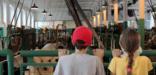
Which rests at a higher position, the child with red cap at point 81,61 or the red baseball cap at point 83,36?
the red baseball cap at point 83,36

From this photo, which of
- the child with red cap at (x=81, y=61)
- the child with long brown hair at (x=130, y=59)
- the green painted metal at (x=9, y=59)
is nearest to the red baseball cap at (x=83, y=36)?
the child with red cap at (x=81, y=61)

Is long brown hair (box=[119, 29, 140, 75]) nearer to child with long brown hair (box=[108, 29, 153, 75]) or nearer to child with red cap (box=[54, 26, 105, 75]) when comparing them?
child with long brown hair (box=[108, 29, 153, 75])

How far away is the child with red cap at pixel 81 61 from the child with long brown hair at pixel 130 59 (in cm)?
19

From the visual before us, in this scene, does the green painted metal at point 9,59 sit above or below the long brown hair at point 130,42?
below

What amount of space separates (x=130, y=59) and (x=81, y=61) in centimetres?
37

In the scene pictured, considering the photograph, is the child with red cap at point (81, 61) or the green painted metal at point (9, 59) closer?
the child with red cap at point (81, 61)

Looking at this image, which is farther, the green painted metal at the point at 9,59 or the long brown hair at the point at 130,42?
the green painted metal at the point at 9,59

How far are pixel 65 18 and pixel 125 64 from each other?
1484 inches

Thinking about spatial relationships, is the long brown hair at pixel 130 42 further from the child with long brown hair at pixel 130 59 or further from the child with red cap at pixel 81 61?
the child with red cap at pixel 81 61

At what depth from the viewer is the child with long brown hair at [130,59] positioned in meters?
2.23

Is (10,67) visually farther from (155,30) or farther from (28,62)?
(155,30)

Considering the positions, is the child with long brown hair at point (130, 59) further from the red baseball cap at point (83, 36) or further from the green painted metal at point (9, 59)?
the green painted metal at point (9, 59)

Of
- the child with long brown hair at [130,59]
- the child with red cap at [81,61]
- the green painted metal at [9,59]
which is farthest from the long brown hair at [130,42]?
the green painted metal at [9,59]

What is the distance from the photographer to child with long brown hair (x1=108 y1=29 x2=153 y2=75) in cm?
223
